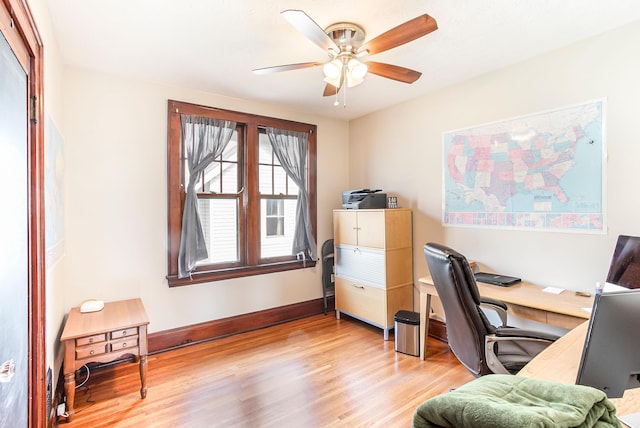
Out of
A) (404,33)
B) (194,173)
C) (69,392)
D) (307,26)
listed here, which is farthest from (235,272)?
(404,33)

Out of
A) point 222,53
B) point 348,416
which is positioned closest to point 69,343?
point 348,416

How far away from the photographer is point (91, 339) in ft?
7.11

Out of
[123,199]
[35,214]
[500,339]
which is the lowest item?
[500,339]

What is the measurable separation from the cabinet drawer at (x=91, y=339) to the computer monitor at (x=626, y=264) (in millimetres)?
3389

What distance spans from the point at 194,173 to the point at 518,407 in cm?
312

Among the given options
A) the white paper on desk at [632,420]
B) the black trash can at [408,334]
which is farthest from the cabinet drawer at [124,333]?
the white paper on desk at [632,420]

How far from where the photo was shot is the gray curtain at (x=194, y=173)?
3148 mm

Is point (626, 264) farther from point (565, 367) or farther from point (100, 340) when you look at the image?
point (100, 340)

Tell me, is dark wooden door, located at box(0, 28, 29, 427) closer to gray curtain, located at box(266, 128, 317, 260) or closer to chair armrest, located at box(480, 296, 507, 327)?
chair armrest, located at box(480, 296, 507, 327)

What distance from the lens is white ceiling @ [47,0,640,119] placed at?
6.33 feet

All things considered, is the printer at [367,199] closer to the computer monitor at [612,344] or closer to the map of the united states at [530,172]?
the map of the united states at [530,172]

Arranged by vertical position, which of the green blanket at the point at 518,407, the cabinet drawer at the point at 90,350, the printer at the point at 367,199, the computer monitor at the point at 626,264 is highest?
the printer at the point at 367,199

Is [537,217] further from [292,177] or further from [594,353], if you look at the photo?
[292,177]

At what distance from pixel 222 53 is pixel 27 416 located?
2.46 m
